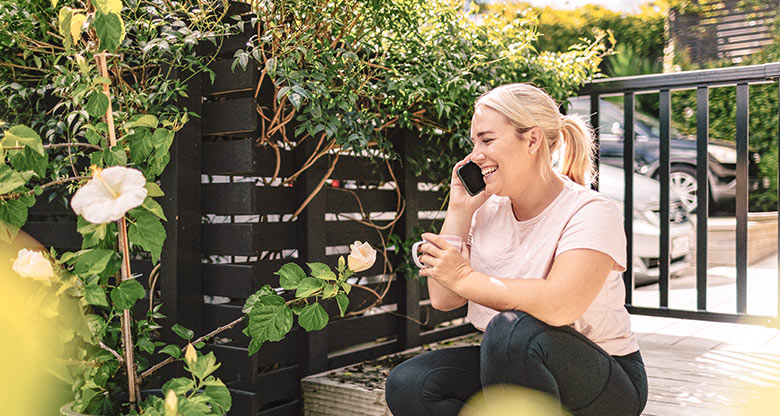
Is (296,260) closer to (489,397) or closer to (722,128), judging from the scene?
(489,397)

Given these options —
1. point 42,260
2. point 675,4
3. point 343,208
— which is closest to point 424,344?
point 343,208

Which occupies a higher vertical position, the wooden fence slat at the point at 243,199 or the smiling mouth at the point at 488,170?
the smiling mouth at the point at 488,170

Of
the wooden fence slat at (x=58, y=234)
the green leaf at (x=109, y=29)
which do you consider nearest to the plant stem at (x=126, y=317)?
the green leaf at (x=109, y=29)

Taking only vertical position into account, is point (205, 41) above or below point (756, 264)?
above

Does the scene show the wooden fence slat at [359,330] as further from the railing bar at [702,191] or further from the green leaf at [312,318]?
the railing bar at [702,191]

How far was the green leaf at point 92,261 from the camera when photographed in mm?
1211

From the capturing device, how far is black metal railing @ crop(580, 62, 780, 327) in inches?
111

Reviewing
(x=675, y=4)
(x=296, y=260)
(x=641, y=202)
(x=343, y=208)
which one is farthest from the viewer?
(x=675, y=4)

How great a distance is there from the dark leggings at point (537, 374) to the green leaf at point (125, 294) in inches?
25.8

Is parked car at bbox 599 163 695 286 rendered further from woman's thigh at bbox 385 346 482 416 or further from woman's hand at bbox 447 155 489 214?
woman's thigh at bbox 385 346 482 416

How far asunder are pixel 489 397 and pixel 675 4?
9.17 meters

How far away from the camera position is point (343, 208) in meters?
2.38

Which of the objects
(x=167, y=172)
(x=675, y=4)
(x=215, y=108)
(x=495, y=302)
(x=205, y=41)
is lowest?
(x=495, y=302)

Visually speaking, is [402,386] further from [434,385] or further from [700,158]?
[700,158]
